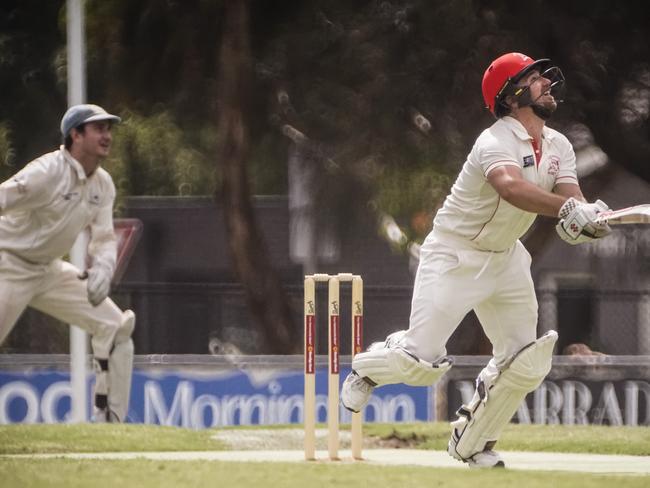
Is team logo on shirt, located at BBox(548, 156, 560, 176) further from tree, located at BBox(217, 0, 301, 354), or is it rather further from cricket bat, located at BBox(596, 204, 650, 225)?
tree, located at BBox(217, 0, 301, 354)

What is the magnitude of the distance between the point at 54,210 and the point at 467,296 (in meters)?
2.74

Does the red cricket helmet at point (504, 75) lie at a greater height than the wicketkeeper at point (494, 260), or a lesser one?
greater

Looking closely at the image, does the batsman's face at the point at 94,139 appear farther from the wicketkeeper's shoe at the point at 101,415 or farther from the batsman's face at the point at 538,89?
the batsman's face at the point at 538,89

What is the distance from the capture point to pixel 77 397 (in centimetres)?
1231

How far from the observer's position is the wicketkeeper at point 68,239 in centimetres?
896

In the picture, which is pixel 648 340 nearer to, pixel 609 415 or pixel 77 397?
pixel 609 415

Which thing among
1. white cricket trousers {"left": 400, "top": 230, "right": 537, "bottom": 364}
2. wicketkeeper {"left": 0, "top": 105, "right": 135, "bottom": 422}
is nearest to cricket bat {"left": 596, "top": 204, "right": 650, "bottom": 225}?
white cricket trousers {"left": 400, "top": 230, "right": 537, "bottom": 364}

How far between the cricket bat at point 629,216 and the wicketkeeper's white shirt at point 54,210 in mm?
3388

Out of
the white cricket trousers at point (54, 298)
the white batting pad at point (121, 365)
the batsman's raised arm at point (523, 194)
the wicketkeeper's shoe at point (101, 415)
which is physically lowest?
the wicketkeeper's shoe at point (101, 415)

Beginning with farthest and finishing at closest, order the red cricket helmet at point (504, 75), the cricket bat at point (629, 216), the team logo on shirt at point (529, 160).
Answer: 1. the red cricket helmet at point (504, 75)
2. the team logo on shirt at point (529, 160)
3. the cricket bat at point (629, 216)

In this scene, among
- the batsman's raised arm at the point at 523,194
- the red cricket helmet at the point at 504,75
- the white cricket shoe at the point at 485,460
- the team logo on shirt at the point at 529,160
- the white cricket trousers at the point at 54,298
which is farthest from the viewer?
the white cricket trousers at the point at 54,298

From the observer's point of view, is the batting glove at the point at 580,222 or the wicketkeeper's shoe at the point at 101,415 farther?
the wicketkeeper's shoe at the point at 101,415

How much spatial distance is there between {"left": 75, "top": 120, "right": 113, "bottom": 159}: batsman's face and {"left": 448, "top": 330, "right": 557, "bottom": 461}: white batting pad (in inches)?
106

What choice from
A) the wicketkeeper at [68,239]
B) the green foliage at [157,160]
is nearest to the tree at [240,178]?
the green foliage at [157,160]
